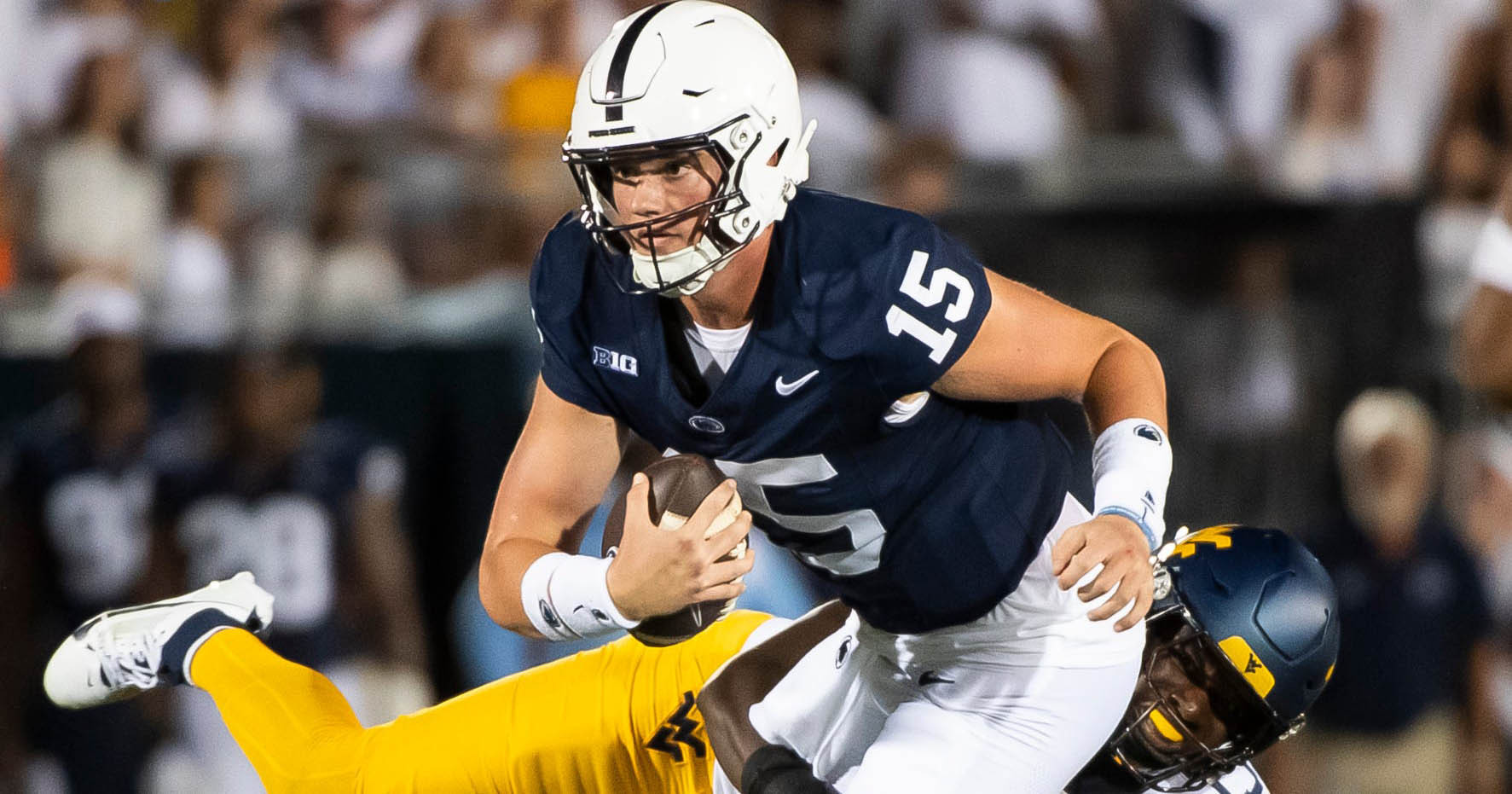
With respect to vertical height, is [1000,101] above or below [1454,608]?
above

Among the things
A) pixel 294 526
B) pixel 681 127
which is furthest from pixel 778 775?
pixel 294 526

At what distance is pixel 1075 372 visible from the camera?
8.87 feet

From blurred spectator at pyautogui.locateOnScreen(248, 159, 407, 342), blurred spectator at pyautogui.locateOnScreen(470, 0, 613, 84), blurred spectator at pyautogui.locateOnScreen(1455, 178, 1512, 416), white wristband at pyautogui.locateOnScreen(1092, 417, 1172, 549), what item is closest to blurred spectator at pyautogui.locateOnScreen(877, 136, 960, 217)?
blurred spectator at pyautogui.locateOnScreen(470, 0, 613, 84)

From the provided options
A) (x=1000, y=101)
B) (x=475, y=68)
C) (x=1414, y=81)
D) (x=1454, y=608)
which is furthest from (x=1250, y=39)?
Result: (x=475, y=68)

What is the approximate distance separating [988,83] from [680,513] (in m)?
4.25

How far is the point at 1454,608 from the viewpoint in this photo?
5391 millimetres

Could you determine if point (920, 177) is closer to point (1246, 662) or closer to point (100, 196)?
point (100, 196)

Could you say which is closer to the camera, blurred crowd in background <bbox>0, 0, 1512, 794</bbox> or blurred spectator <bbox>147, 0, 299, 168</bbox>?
blurred crowd in background <bbox>0, 0, 1512, 794</bbox>

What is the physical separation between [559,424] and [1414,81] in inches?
193

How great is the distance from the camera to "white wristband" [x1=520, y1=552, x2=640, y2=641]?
2.49 m

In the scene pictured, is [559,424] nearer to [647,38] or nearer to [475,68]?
[647,38]

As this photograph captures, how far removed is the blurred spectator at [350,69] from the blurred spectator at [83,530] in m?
1.36

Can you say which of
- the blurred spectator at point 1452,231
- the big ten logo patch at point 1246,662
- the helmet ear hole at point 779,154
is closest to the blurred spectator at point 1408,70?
the blurred spectator at point 1452,231

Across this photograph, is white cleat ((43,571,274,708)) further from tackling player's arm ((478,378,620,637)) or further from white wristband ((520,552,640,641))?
white wristband ((520,552,640,641))
